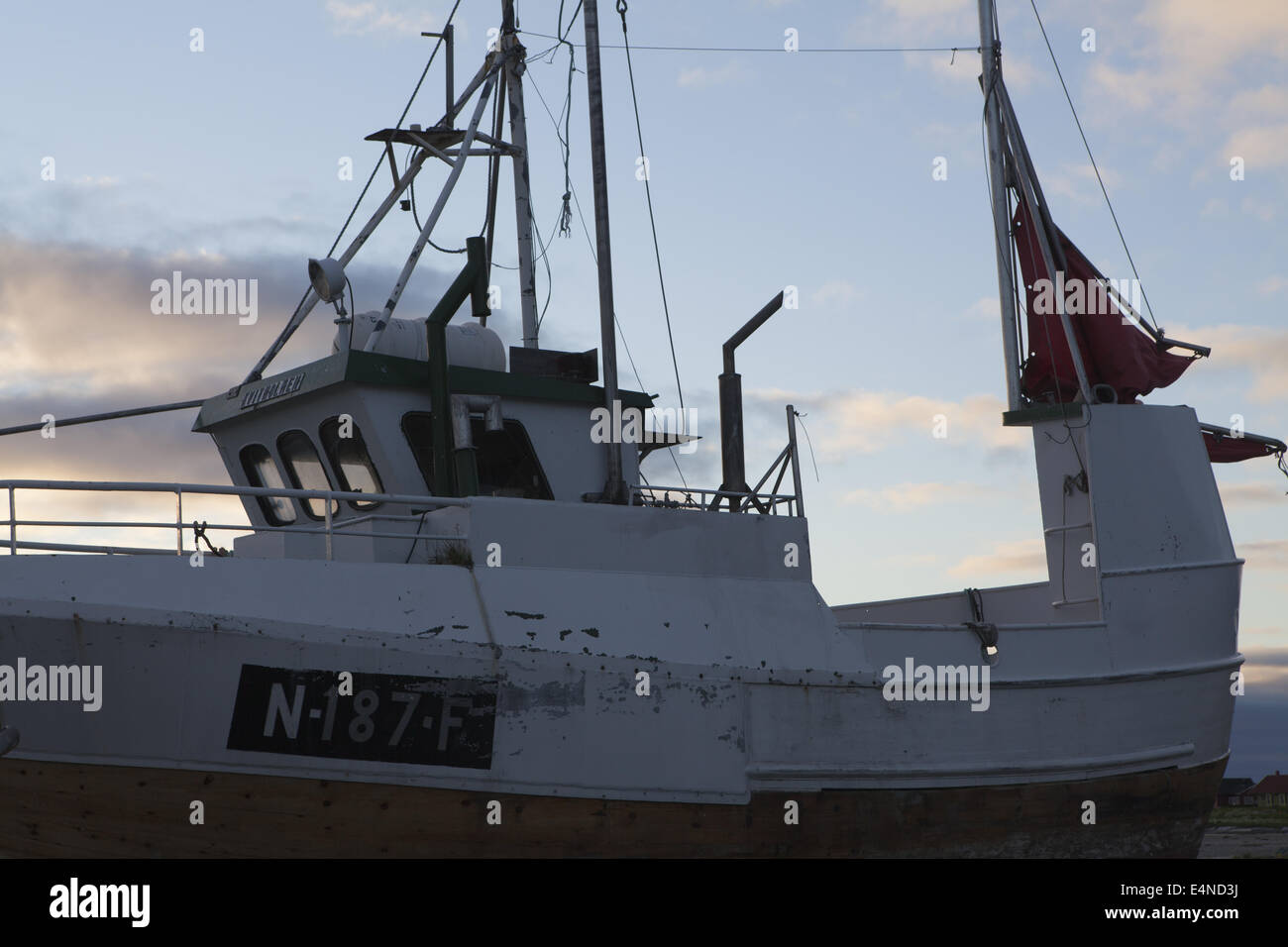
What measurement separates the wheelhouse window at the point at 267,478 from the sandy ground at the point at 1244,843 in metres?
11.4

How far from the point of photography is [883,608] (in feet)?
54.4

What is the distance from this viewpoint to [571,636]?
1080 centimetres

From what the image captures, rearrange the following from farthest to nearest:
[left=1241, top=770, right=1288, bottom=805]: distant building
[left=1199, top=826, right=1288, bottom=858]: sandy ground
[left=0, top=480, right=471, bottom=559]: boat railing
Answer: [left=1241, top=770, right=1288, bottom=805]: distant building → [left=1199, top=826, right=1288, bottom=858]: sandy ground → [left=0, top=480, right=471, bottom=559]: boat railing

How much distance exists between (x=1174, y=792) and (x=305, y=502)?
9957 mm

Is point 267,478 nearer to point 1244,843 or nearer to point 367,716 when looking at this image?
point 367,716

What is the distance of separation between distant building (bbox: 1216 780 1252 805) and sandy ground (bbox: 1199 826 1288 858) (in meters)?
3.52

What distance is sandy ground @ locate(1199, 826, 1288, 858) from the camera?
15997mm

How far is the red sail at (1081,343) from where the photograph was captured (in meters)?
15.8

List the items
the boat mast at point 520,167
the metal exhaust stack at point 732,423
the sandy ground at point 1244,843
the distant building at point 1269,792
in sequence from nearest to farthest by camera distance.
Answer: the metal exhaust stack at point 732,423 < the boat mast at point 520,167 < the sandy ground at point 1244,843 < the distant building at point 1269,792
